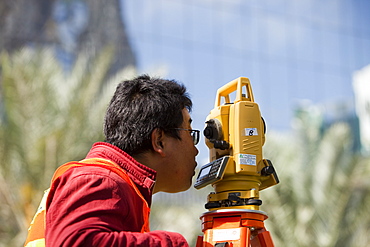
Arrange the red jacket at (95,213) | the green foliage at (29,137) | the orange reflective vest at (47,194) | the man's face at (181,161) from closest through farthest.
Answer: the red jacket at (95,213), the orange reflective vest at (47,194), the man's face at (181,161), the green foliage at (29,137)

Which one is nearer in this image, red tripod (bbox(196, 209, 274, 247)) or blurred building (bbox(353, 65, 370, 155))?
red tripod (bbox(196, 209, 274, 247))

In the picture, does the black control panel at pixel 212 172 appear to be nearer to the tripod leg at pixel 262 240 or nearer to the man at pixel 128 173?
the man at pixel 128 173

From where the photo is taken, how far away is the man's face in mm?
2707

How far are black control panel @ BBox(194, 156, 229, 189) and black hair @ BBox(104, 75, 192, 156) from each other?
0.27m

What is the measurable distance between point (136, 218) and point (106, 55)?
29.0ft

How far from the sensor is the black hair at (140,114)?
2.60 m

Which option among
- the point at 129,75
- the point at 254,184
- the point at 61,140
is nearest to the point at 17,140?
the point at 61,140

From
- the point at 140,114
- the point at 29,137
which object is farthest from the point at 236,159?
the point at 29,137

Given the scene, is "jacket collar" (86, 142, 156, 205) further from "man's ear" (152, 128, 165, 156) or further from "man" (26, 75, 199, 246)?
"man's ear" (152, 128, 165, 156)

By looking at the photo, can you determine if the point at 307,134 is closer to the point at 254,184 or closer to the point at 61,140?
the point at 61,140

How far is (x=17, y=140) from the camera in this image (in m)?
9.74

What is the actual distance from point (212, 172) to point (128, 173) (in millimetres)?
544

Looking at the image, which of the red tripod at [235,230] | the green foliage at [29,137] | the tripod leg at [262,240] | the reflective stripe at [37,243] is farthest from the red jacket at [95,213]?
the green foliage at [29,137]

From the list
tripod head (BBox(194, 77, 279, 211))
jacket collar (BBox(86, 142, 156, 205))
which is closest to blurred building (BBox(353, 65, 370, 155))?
tripod head (BBox(194, 77, 279, 211))
